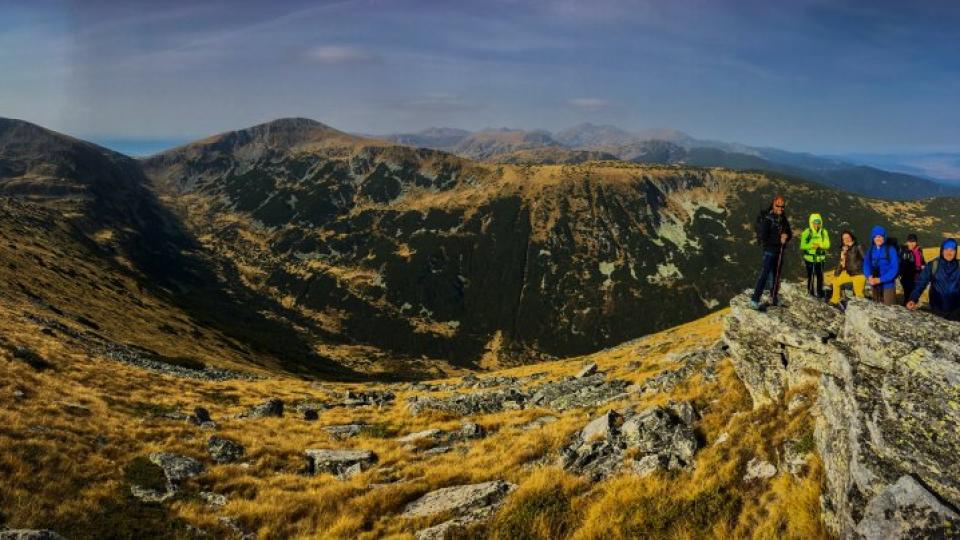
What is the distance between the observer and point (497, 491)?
13836mm

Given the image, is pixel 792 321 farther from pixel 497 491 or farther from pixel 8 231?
Result: pixel 8 231

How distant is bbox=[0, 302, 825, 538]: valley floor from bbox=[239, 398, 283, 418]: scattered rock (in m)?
2.94

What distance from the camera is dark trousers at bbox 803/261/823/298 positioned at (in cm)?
2066

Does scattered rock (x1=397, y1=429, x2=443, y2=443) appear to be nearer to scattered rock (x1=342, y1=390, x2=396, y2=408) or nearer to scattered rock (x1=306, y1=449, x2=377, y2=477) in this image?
scattered rock (x1=306, y1=449, x2=377, y2=477)

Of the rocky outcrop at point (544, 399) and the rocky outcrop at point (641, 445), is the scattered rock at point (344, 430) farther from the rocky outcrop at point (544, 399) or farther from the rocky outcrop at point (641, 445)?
the rocky outcrop at point (641, 445)

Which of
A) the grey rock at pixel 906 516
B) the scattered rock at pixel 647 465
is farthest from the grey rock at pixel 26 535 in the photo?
the grey rock at pixel 906 516

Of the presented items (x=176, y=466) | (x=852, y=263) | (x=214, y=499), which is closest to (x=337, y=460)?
(x=214, y=499)

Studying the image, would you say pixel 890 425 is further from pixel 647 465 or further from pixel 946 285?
pixel 946 285

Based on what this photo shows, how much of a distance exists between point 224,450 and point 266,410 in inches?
514

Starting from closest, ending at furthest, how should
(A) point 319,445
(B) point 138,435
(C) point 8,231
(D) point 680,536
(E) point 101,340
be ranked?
(D) point 680,536, (B) point 138,435, (A) point 319,445, (E) point 101,340, (C) point 8,231

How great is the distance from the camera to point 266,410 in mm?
32594

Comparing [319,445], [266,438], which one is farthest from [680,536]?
[266,438]

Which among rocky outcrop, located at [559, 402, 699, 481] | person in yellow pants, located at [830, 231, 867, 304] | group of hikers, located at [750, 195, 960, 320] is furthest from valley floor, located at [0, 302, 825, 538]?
person in yellow pants, located at [830, 231, 867, 304]

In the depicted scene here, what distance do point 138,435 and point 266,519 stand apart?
37.1 ft
